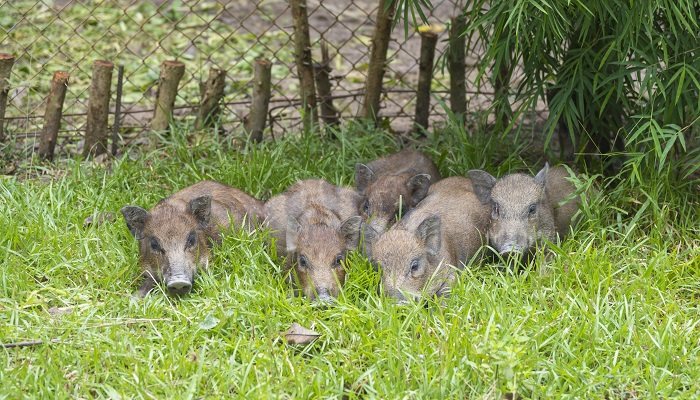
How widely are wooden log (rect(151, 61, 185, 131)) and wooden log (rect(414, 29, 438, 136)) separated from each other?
216 centimetres

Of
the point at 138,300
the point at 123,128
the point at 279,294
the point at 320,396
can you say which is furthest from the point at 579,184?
the point at 123,128

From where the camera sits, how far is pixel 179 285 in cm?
552

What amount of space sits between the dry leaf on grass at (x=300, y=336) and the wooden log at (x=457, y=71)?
3081 millimetres

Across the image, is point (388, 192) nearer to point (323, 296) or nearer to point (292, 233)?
point (292, 233)

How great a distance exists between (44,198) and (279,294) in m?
2.41

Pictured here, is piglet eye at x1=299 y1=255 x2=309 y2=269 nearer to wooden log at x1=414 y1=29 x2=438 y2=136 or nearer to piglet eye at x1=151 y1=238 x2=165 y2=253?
piglet eye at x1=151 y1=238 x2=165 y2=253

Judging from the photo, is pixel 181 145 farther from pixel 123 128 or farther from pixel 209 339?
pixel 209 339

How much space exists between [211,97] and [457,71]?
224 cm

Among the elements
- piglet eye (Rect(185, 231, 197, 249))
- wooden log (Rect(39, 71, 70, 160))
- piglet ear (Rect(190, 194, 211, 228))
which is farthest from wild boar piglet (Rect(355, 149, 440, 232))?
wooden log (Rect(39, 71, 70, 160))

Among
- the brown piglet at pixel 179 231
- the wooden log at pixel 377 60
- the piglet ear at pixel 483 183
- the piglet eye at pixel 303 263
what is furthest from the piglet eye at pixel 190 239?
the wooden log at pixel 377 60

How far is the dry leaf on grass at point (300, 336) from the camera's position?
4.94 m

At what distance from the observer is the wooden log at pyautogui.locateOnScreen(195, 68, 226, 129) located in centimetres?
800

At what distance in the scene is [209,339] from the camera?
4949 mm

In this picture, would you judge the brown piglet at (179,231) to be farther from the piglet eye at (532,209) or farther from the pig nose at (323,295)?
the piglet eye at (532,209)
